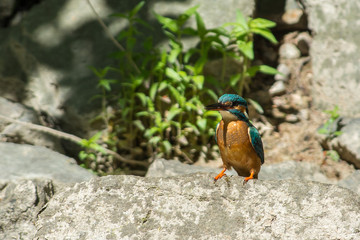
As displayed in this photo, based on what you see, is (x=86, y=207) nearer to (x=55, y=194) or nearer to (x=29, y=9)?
(x=55, y=194)

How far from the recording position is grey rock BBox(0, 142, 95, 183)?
3.17 meters

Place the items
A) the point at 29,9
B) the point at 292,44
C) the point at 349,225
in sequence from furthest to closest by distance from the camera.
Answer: the point at 292,44
the point at 29,9
the point at 349,225

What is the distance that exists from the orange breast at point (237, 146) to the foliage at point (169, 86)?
1.81 metres

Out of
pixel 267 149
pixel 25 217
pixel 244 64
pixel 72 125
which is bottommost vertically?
pixel 267 149

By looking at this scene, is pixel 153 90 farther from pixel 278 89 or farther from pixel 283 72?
pixel 283 72

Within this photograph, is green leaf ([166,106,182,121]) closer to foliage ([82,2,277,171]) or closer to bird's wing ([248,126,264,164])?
foliage ([82,2,277,171])

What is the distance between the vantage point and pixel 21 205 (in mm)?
2797

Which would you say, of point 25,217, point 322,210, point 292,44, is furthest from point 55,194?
point 292,44

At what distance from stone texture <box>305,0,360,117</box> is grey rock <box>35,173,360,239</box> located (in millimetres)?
3128

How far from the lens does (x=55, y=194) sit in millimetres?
2889

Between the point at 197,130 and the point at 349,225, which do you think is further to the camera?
the point at 197,130

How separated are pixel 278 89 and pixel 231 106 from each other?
3.39 meters

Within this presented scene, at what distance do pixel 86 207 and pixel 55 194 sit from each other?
→ 0.27 m

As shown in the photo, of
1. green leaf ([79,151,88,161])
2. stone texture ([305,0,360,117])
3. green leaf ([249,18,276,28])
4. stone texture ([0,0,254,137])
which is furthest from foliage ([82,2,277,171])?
stone texture ([305,0,360,117])
